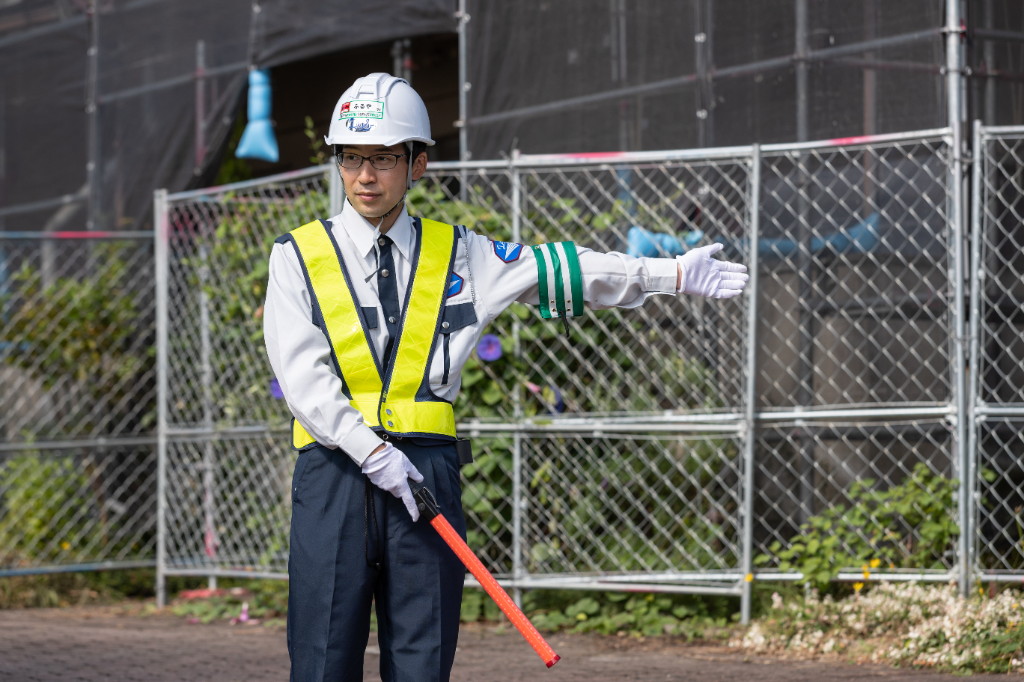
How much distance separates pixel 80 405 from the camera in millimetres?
6570

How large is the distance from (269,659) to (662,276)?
9.50 ft

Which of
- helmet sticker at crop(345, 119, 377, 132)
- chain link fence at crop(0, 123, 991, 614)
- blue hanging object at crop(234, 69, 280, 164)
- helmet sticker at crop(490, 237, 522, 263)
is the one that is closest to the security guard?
helmet sticker at crop(345, 119, 377, 132)

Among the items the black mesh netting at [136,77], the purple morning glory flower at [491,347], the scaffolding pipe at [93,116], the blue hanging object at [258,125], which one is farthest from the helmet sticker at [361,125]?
the scaffolding pipe at [93,116]

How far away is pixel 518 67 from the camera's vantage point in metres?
6.18

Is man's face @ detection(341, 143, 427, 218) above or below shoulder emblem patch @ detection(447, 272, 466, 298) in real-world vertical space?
above

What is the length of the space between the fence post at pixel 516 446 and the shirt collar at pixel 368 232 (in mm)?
2410

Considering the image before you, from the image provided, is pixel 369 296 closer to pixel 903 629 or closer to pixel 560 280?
pixel 560 280

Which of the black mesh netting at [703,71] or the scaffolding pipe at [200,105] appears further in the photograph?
the scaffolding pipe at [200,105]

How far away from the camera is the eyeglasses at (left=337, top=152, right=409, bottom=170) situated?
2.68m

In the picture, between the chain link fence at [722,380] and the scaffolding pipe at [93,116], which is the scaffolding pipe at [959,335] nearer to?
the chain link fence at [722,380]

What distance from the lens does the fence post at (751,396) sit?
4816mm

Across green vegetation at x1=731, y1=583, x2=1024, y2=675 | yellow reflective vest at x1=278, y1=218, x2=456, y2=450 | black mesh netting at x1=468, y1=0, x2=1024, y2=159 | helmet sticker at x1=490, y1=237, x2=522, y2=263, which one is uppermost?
black mesh netting at x1=468, y1=0, x2=1024, y2=159

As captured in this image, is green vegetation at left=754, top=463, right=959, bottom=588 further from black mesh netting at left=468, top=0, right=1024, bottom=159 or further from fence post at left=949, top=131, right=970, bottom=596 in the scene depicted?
black mesh netting at left=468, top=0, right=1024, bottom=159

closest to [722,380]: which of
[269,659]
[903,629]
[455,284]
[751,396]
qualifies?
[751,396]
